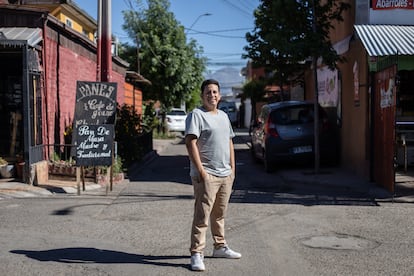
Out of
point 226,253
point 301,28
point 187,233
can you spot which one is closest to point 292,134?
point 301,28

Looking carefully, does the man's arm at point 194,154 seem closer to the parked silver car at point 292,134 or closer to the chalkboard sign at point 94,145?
the chalkboard sign at point 94,145

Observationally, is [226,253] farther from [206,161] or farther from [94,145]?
[94,145]

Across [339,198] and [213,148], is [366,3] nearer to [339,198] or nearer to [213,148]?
[339,198]

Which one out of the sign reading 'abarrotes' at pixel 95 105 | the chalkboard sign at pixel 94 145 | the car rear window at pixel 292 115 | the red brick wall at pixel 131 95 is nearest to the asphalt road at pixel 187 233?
the chalkboard sign at pixel 94 145

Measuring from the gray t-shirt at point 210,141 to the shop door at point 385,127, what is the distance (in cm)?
456

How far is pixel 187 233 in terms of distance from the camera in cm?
728

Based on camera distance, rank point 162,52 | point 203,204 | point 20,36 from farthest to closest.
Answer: point 162,52
point 20,36
point 203,204

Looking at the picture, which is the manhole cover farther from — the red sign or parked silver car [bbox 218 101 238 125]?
parked silver car [bbox 218 101 238 125]

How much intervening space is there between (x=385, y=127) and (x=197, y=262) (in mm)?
5560

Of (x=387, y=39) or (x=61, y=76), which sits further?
(x=61, y=76)

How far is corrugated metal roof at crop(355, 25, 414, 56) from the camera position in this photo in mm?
9547

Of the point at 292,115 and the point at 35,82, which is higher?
the point at 35,82

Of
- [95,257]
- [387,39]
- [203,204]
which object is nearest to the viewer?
[203,204]

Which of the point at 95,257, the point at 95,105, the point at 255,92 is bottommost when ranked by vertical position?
the point at 95,257
